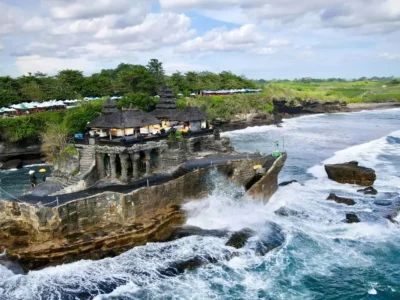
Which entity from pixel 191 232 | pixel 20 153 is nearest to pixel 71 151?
pixel 191 232

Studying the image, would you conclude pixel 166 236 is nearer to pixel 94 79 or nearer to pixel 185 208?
pixel 185 208

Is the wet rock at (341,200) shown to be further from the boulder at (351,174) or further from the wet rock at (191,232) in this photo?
the wet rock at (191,232)

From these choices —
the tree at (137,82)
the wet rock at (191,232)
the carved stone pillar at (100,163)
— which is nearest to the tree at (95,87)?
the tree at (137,82)

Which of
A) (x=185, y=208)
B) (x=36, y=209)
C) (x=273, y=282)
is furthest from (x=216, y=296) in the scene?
(x=36, y=209)

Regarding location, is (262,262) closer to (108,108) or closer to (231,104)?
(108,108)

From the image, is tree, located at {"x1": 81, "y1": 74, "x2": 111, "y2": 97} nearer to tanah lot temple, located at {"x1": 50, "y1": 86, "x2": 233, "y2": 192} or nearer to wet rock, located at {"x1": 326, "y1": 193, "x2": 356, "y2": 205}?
tanah lot temple, located at {"x1": 50, "y1": 86, "x2": 233, "y2": 192}
